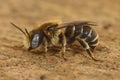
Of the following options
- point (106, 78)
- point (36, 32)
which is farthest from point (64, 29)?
point (106, 78)

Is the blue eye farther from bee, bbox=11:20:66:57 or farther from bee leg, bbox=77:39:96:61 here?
bee leg, bbox=77:39:96:61

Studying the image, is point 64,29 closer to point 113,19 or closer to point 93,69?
point 93,69

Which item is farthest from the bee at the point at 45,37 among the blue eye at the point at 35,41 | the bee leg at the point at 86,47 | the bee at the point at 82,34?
the bee leg at the point at 86,47

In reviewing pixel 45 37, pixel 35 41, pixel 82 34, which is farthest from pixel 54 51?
pixel 82 34

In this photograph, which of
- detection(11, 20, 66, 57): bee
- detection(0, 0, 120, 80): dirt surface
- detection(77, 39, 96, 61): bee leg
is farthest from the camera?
detection(11, 20, 66, 57): bee

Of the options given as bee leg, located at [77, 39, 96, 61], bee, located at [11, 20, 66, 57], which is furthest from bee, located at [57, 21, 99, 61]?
bee, located at [11, 20, 66, 57]

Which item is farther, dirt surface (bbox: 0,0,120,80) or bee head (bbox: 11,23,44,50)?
bee head (bbox: 11,23,44,50)
